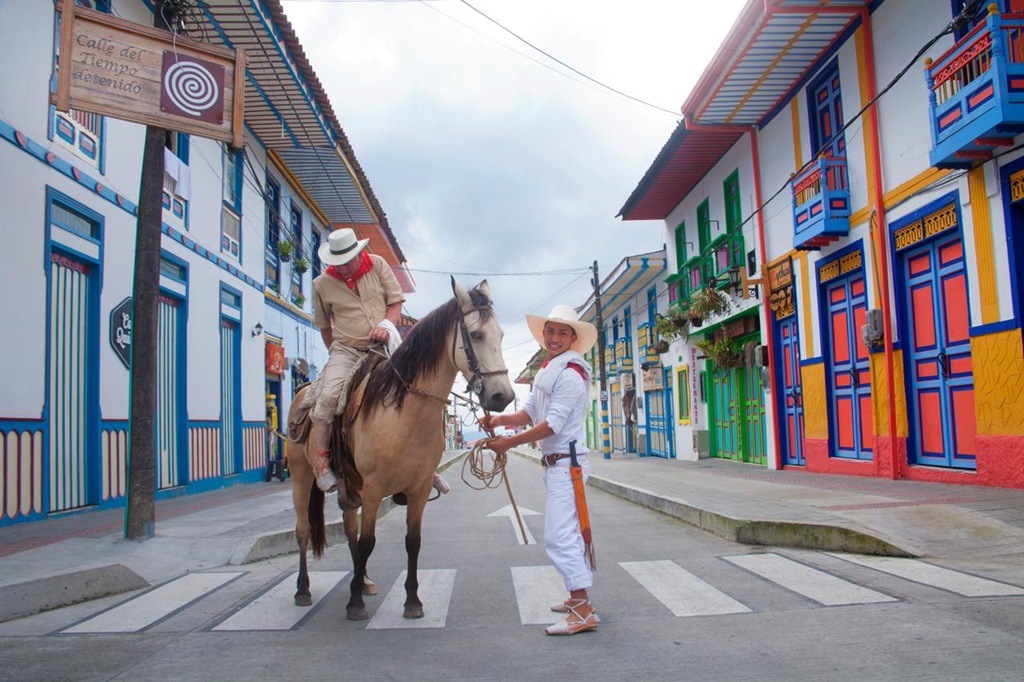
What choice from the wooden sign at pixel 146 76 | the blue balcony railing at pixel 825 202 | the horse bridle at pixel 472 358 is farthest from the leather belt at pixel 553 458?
the blue balcony railing at pixel 825 202

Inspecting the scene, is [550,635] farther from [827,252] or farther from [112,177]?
[827,252]

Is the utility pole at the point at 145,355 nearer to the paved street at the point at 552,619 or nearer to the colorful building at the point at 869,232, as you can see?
the paved street at the point at 552,619

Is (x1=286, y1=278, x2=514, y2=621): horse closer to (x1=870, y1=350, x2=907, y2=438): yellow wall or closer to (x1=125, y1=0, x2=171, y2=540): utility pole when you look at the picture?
(x1=125, y1=0, x2=171, y2=540): utility pole

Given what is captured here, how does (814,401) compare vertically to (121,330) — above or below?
below

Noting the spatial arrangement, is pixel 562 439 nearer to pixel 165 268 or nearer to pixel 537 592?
pixel 537 592

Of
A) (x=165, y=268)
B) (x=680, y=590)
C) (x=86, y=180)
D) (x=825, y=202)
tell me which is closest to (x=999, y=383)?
(x=825, y=202)

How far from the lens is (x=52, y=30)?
9500 millimetres

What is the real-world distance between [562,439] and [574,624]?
1.06m

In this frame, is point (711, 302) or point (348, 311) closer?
point (348, 311)

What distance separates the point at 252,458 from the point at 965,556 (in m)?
14.7

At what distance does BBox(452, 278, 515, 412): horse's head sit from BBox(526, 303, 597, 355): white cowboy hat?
0.39 metres

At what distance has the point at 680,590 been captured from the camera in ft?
18.2

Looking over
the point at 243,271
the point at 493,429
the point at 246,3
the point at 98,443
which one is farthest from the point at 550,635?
the point at 243,271

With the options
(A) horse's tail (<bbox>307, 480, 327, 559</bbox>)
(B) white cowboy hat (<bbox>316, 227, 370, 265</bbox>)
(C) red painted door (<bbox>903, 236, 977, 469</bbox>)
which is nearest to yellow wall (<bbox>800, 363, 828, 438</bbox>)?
(C) red painted door (<bbox>903, 236, 977, 469</bbox>)
